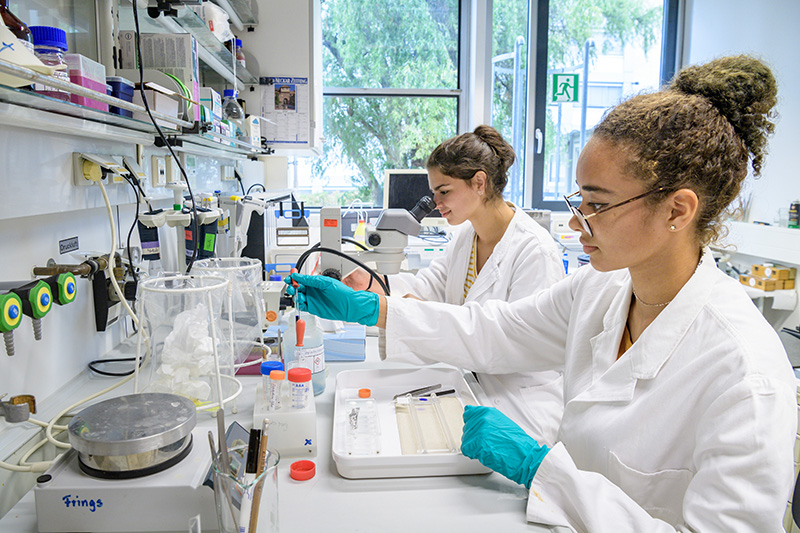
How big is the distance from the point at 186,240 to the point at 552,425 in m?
1.19

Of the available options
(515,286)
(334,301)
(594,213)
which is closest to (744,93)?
(594,213)

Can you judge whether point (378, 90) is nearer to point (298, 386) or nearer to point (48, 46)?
point (48, 46)

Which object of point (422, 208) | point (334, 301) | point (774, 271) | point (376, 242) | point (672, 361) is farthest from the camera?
point (774, 271)

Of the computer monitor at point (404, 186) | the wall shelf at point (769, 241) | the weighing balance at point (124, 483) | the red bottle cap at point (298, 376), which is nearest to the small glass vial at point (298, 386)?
the red bottle cap at point (298, 376)

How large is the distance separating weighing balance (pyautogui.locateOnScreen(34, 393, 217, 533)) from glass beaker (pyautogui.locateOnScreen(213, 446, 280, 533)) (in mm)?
71

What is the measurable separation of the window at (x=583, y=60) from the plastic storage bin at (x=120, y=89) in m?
3.82

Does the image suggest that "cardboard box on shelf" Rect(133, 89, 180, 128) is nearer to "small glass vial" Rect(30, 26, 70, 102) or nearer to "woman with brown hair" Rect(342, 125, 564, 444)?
"small glass vial" Rect(30, 26, 70, 102)

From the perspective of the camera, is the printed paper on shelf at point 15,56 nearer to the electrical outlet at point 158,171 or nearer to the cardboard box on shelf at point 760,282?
the electrical outlet at point 158,171

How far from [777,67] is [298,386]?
365 cm

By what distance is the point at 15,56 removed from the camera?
0.78 meters

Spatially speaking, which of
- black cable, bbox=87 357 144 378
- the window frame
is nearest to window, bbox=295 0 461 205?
the window frame

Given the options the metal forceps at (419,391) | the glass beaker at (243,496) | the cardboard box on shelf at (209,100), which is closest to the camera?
the glass beaker at (243,496)

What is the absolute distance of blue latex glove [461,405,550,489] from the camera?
93 cm

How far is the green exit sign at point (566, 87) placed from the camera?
454 centimetres
